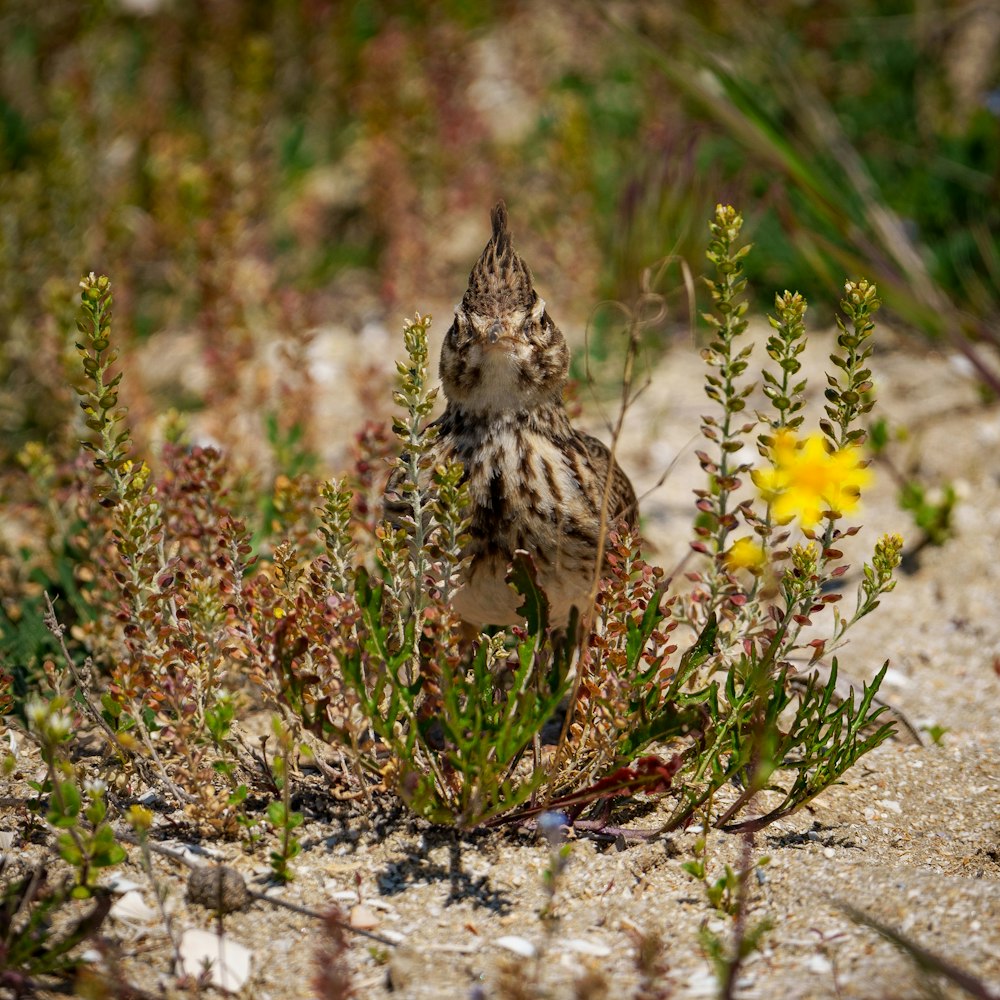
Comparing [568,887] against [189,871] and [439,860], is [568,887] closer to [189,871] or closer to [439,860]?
[439,860]

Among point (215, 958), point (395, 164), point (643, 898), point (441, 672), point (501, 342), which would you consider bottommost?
point (215, 958)

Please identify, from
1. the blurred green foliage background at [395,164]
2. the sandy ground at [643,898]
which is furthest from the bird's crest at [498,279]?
the sandy ground at [643,898]

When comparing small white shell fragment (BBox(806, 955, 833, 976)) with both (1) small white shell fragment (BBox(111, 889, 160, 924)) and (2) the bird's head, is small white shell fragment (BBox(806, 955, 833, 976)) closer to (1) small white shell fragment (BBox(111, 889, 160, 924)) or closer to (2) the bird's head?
(1) small white shell fragment (BBox(111, 889, 160, 924))

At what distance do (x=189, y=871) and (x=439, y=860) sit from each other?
1.90 feet

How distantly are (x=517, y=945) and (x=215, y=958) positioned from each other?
634 millimetres

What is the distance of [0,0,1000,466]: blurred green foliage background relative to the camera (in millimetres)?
5730

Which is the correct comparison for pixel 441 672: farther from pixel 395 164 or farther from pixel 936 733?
pixel 395 164

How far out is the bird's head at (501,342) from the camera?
3676 mm

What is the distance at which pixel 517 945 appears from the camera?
274 cm

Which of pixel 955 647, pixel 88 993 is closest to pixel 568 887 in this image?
pixel 88 993

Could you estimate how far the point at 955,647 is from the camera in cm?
455

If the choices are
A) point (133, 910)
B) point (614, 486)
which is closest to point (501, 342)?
point (614, 486)

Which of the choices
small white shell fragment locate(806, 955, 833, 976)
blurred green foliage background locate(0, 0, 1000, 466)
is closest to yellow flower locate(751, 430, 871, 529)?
small white shell fragment locate(806, 955, 833, 976)

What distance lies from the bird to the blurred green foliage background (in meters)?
1.37
